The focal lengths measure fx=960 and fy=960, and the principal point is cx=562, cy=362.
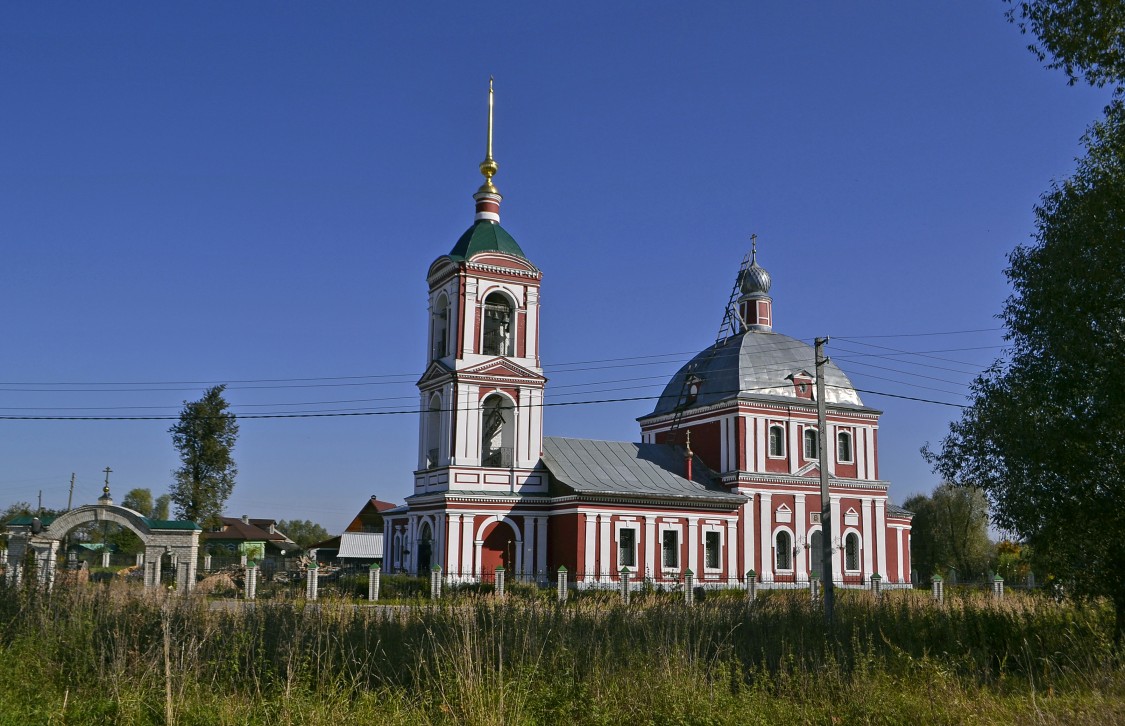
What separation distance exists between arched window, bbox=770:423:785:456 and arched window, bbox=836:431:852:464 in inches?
122

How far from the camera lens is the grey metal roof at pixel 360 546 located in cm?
6216

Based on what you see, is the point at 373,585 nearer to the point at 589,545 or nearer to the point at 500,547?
the point at 500,547

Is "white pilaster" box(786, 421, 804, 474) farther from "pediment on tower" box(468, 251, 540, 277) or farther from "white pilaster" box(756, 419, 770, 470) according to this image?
"pediment on tower" box(468, 251, 540, 277)

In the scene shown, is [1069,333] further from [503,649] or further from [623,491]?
[623,491]

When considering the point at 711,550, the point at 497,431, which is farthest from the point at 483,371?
the point at 711,550

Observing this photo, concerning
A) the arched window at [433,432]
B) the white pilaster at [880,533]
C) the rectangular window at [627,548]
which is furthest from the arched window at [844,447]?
the arched window at [433,432]

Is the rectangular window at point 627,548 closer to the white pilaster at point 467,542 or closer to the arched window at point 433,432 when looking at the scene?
the white pilaster at point 467,542

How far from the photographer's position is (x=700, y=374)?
1738 inches

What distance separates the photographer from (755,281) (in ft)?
159

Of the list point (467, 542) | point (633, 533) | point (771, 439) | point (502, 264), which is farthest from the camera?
point (771, 439)

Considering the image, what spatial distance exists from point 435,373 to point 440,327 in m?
2.27

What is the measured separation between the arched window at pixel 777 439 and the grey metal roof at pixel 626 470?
296 cm

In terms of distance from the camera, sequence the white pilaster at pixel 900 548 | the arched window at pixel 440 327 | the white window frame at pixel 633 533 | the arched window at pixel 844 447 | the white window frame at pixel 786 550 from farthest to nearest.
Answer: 1. the white pilaster at pixel 900 548
2. the arched window at pixel 844 447
3. the white window frame at pixel 786 550
4. the arched window at pixel 440 327
5. the white window frame at pixel 633 533

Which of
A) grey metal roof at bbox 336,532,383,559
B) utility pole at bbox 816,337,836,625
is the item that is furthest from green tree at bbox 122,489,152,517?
utility pole at bbox 816,337,836,625
